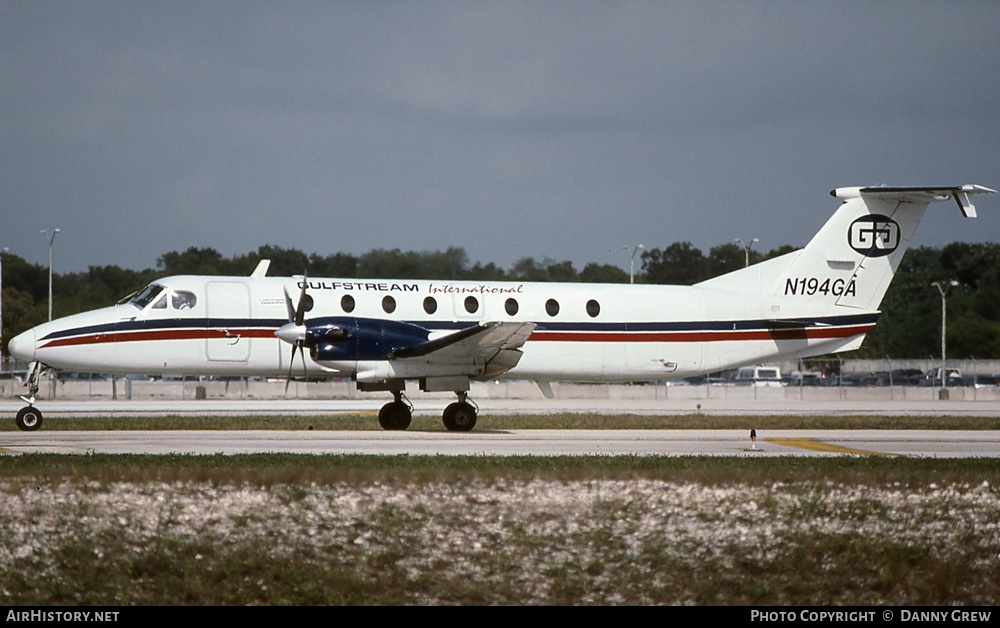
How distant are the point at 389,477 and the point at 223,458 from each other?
3.68 meters

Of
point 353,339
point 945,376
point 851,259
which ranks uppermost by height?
point 851,259

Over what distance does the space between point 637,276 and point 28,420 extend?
4391cm

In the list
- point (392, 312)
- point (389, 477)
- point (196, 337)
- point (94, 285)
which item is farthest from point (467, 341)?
point (94, 285)

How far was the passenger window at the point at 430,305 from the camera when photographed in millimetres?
24266

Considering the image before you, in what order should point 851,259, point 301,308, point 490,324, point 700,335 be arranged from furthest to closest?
1. point 851,259
2. point 700,335
3. point 301,308
4. point 490,324

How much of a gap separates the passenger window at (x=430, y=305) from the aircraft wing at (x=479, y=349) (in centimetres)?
178

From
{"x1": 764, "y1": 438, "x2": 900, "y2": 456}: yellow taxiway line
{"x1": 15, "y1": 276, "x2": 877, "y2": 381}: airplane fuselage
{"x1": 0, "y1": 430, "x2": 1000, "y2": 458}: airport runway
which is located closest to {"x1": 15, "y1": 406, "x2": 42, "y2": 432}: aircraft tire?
{"x1": 0, "y1": 430, "x2": 1000, "y2": 458}: airport runway

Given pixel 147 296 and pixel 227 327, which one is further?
pixel 147 296

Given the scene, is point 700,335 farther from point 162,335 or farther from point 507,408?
point 162,335

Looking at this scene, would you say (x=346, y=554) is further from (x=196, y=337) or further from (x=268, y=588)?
(x=196, y=337)

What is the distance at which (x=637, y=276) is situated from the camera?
202ft

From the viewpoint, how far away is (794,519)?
1247 cm

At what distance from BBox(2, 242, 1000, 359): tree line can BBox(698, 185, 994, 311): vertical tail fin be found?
38.7 feet

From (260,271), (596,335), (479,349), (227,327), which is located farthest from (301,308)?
(596,335)
